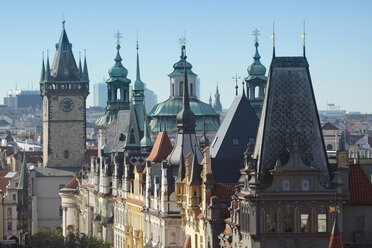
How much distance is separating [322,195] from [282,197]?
2.35 metres

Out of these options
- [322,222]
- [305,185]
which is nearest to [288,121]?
[305,185]

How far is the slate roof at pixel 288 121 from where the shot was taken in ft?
279

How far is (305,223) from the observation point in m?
84.4

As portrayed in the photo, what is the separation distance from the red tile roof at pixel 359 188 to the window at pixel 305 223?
434cm

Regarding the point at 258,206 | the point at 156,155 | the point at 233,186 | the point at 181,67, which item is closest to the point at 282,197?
the point at 258,206

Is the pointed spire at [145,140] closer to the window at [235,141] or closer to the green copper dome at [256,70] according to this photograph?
the green copper dome at [256,70]

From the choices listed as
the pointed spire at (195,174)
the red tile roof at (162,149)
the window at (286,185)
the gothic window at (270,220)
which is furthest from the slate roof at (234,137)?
the red tile roof at (162,149)

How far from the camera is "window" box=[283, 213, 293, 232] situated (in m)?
84.1

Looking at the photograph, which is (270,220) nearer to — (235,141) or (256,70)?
(235,141)

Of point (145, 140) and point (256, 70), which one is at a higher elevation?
point (256, 70)

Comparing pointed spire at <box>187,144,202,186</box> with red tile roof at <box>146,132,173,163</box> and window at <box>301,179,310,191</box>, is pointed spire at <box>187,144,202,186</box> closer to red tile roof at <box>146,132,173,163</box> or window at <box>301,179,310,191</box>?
window at <box>301,179,310,191</box>

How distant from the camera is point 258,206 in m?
83.6

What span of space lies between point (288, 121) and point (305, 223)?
19.4 ft

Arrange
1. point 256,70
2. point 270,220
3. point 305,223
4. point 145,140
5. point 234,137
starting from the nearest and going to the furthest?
point 270,220, point 305,223, point 234,137, point 145,140, point 256,70
